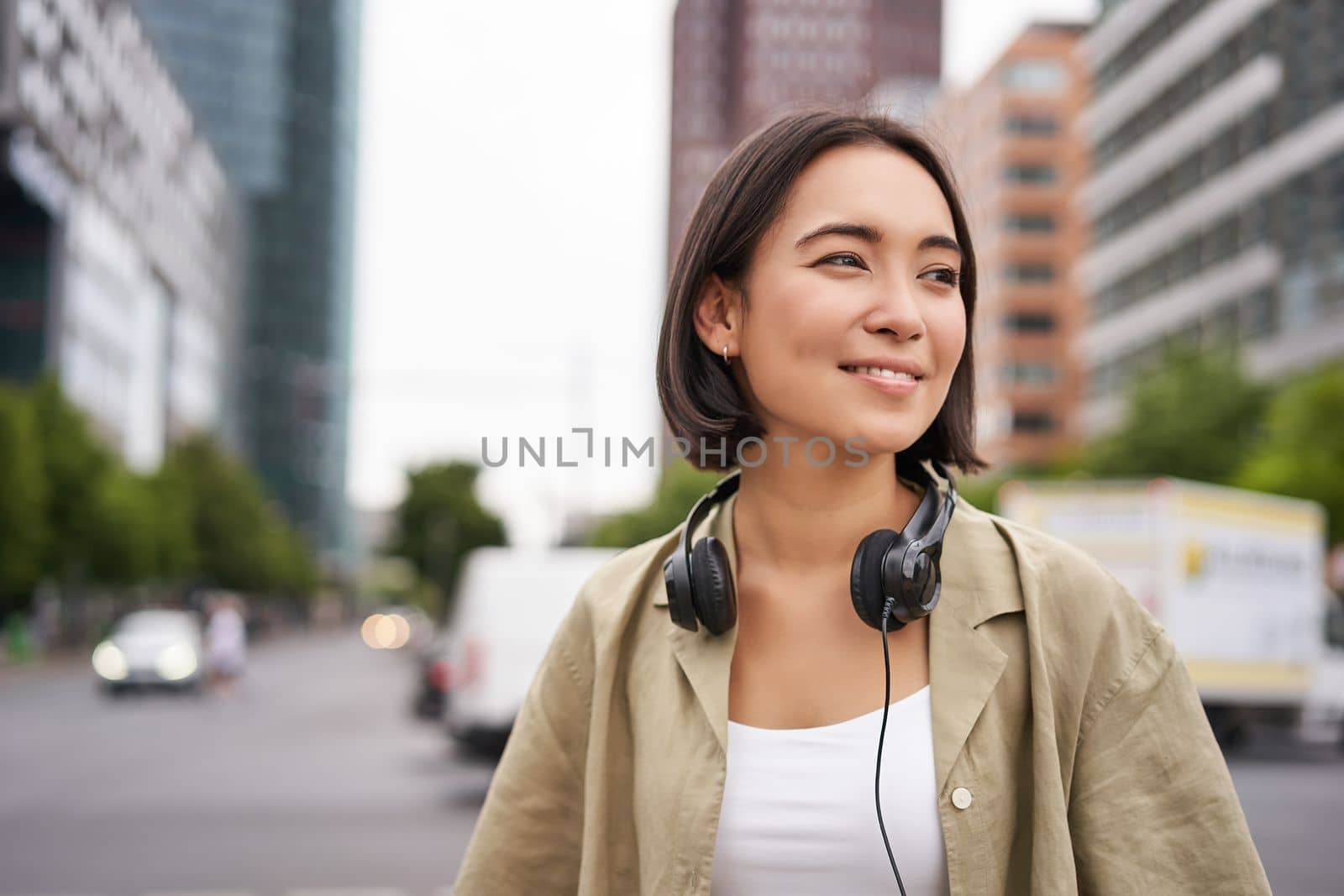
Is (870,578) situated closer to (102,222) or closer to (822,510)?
(822,510)

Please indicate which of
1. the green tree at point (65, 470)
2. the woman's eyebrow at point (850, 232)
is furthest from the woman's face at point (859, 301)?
the green tree at point (65, 470)

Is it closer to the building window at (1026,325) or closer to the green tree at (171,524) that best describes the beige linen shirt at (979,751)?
the green tree at (171,524)

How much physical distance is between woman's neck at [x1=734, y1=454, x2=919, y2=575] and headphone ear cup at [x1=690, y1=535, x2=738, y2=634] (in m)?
0.11

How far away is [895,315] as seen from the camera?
Result: 1731mm

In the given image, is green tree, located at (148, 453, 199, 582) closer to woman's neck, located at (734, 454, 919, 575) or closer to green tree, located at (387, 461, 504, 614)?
green tree, located at (387, 461, 504, 614)

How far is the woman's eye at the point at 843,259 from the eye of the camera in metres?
1.77

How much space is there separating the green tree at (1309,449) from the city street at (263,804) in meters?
9.44

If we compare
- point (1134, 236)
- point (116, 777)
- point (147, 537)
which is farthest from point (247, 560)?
point (116, 777)

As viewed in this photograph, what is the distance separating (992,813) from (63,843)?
9063 millimetres

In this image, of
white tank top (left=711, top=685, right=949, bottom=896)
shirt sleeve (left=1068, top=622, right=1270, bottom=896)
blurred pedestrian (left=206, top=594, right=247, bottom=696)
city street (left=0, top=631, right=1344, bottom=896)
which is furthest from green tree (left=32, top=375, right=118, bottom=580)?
shirt sleeve (left=1068, top=622, right=1270, bottom=896)

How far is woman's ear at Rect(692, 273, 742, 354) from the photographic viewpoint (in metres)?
1.90

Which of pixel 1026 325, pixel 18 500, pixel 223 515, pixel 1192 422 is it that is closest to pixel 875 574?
pixel 1192 422

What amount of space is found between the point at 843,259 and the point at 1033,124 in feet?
274

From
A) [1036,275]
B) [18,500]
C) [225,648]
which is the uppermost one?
[1036,275]
